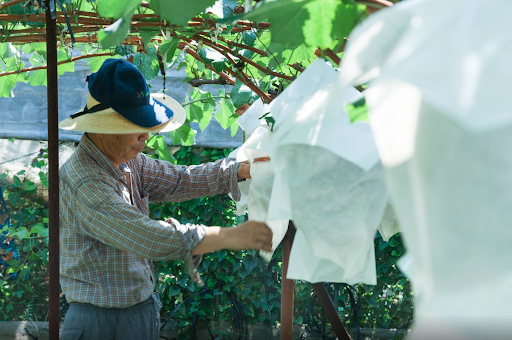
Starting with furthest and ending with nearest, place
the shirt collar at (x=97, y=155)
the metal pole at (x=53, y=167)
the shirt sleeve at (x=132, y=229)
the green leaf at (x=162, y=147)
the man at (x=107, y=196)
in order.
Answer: the green leaf at (x=162, y=147) → the shirt collar at (x=97, y=155) → the man at (x=107, y=196) → the shirt sleeve at (x=132, y=229) → the metal pole at (x=53, y=167)

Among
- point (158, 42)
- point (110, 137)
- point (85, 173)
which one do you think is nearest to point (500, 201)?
point (85, 173)

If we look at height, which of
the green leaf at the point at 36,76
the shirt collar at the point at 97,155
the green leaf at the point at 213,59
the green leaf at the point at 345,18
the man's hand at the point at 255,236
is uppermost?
the green leaf at the point at 345,18

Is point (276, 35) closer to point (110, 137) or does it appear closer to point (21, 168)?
point (110, 137)

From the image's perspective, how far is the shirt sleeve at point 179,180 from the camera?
198 cm

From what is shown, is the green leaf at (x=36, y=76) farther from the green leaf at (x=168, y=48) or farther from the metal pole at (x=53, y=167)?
the metal pole at (x=53, y=167)

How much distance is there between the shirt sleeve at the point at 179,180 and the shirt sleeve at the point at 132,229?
0.48 meters

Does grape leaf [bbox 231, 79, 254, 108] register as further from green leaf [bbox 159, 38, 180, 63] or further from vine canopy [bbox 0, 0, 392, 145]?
green leaf [bbox 159, 38, 180, 63]

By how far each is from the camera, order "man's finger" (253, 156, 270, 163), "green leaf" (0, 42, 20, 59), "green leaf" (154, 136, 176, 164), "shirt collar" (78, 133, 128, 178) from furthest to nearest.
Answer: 1. "green leaf" (154, 136, 176, 164)
2. "green leaf" (0, 42, 20, 59)
3. "shirt collar" (78, 133, 128, 178)
4. "man's finger" (253, 156, 270, 163)

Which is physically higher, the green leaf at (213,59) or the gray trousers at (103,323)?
the green leaf at (213,59)

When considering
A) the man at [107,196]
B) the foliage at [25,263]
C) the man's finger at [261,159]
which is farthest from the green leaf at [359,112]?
the foliage at [25,263]

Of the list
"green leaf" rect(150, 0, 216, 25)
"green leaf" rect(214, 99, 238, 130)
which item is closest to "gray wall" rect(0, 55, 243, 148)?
"green leaf" rect(214, 99, 238, 130)

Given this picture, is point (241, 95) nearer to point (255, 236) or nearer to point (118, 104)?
point (118, 104)

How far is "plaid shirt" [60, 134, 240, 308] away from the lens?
1473mm

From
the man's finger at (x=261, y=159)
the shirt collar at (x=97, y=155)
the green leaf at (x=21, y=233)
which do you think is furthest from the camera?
the green leaf at (x=21, y=233)
